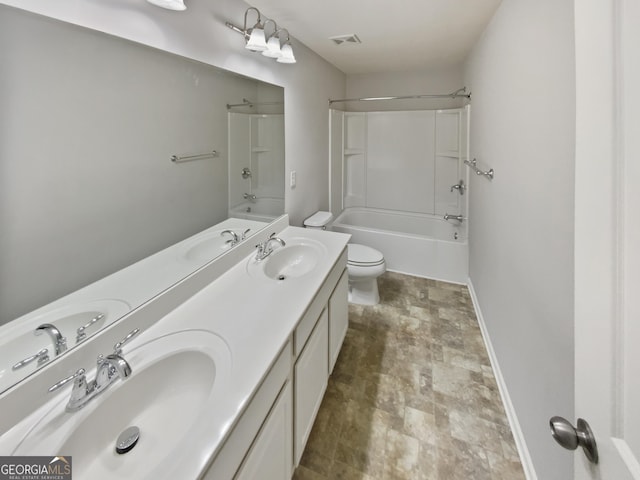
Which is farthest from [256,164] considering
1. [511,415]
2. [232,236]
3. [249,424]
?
[511,415]

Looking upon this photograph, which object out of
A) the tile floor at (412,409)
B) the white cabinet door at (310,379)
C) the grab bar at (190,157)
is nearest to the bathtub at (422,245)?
the tile floor at (412,409)

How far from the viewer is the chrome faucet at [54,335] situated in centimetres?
79

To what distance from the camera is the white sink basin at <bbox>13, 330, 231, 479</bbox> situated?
2.28 ft

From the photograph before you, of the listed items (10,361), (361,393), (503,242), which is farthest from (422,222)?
(10,361)

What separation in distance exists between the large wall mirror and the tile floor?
1121mm

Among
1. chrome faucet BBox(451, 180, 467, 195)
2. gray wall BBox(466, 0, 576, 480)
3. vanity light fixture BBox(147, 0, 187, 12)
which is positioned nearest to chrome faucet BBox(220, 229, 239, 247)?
vanity light fixture BBox(147, 0, 187, 12)

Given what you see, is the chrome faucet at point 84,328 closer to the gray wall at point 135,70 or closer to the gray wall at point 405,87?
the gray wall at point 135,70

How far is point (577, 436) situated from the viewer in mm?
518

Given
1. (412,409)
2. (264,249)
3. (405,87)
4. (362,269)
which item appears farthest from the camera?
(405,87)

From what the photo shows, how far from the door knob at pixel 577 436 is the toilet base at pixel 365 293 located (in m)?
2.16

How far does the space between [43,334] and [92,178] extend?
482 millimetres

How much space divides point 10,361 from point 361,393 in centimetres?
158

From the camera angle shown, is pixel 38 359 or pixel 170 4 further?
pixel 170 4

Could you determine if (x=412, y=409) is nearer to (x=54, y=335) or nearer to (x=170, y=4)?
(x=54, y=335)
